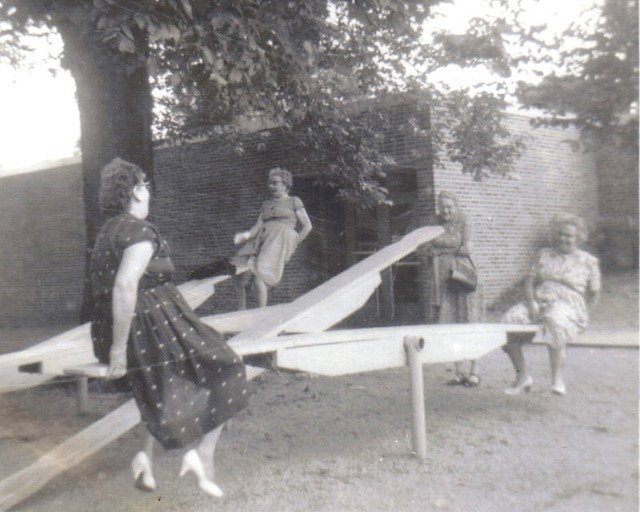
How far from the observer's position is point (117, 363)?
3727 mm

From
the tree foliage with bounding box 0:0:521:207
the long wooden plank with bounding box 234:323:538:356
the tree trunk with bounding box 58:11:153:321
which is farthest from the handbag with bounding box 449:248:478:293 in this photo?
the tree trunk with bounding box 58:11:153:321

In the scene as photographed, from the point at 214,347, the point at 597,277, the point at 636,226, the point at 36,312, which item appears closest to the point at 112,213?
the point at 214,347

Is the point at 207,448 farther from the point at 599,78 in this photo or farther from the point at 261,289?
the point at 599,78

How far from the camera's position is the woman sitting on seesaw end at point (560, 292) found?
6.29 meters

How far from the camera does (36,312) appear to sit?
19.9m

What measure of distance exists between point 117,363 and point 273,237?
13.3 ft

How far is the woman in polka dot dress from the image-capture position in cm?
375

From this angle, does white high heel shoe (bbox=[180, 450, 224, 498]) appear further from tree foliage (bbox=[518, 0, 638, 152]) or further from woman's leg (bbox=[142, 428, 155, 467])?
tree foliage (bbox=[518, 0, 638, 152])

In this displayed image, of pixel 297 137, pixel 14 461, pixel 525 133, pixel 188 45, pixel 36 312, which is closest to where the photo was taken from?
pixel 14 461

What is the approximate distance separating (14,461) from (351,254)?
1027 cm

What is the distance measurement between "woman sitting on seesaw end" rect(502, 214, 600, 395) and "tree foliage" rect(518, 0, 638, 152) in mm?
5129

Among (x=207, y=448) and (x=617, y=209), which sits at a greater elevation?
(x=617, y=209)

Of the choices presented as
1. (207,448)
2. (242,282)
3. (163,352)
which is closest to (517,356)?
(242,282)

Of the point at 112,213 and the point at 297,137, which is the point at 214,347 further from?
the point at 297,137
